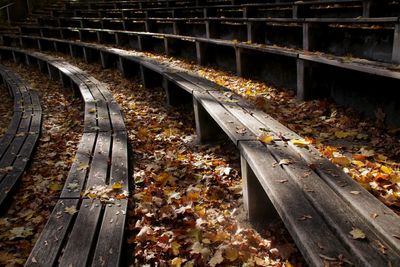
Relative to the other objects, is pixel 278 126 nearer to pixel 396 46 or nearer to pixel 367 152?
pixel 367 152

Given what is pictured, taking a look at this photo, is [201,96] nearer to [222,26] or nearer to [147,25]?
[222,26]

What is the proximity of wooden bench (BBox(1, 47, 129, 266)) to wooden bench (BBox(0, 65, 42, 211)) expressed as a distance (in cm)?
62

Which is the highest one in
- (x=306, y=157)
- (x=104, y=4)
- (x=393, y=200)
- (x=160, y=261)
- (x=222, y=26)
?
(x=104, y=4)

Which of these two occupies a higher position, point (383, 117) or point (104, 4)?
point (104, 4)

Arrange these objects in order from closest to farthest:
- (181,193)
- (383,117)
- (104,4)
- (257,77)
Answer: (181,193) → (383,117) → (257,77) → (104,4)

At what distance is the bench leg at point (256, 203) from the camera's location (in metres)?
2.58

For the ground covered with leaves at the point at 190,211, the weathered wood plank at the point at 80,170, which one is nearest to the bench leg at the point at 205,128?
the ground covered with leaves at the point at 190,211

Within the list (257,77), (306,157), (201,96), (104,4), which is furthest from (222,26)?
(104,4)

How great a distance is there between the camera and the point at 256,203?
2604 millimetres

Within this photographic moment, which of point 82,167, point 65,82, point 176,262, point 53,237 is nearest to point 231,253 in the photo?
point 176,262

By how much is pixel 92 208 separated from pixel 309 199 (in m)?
1.41

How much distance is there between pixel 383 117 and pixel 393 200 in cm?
143

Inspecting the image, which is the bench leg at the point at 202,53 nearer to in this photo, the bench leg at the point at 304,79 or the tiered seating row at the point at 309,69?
the tiered seating row at the point at 309,69

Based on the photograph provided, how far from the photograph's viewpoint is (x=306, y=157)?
2.33 meters
